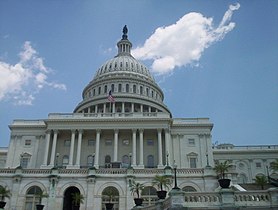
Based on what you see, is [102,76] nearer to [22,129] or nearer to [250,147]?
[22,129]

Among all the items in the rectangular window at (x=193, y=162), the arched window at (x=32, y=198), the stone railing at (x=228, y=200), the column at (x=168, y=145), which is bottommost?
the stone railing at (x=228, y=200)

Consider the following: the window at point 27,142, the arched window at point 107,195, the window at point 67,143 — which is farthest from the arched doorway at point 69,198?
the window at point 27,142

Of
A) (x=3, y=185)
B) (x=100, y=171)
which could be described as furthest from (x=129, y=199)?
(x=3, y=185)

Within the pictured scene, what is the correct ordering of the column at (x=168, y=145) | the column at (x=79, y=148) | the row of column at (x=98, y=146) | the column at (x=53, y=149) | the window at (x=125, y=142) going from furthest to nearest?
the window at (x=125, y=142) < the column at (x=168, y=145) < the column at (x=53, y=149) < the row of column at (x=98, y=146) < the column at (x=79, y=148)

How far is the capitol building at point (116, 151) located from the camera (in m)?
42.6

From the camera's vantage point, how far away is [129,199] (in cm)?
4106

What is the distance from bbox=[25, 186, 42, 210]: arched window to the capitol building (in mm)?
127

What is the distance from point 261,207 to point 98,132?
49.9 metres

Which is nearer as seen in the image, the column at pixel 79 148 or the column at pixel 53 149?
the column at pixel 79 148

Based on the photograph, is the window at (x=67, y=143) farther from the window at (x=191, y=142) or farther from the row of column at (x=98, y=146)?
the window at (x=191, y=142)

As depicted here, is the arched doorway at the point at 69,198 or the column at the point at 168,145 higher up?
the column at the point at 168,145

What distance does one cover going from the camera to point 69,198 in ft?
144

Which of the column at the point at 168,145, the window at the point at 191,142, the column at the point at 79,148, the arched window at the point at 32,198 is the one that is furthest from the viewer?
the window at the point at 191,142

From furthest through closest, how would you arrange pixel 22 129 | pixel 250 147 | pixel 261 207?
pixel 250 147, pixel 22 129, pixel 261 207
